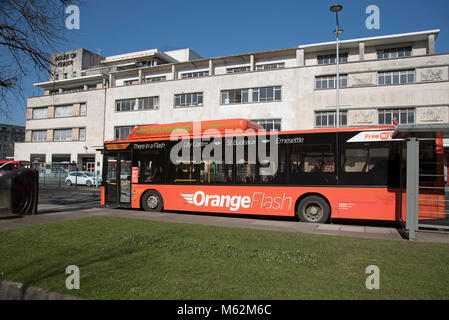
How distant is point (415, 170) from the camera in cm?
809

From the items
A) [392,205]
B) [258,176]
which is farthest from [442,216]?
[258,176]

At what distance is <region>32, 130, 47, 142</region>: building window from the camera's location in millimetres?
54281

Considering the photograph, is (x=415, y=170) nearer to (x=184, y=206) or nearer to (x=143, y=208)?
(x=184, y=206)

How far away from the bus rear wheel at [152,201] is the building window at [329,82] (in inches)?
1065

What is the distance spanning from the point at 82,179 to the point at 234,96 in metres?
19.7

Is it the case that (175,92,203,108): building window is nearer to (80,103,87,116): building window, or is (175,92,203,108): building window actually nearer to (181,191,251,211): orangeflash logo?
(80,103,87,116): building window

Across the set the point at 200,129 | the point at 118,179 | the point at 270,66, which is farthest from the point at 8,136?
the point at 200,129

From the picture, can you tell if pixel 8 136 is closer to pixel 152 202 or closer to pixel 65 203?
pixel 65 203

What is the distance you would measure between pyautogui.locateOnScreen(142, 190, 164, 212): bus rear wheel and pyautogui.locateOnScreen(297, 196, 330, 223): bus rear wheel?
5.68m

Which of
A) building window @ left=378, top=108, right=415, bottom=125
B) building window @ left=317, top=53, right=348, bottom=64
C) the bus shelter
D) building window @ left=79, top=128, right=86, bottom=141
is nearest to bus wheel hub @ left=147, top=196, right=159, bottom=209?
the bus shelter

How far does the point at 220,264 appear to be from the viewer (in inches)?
204

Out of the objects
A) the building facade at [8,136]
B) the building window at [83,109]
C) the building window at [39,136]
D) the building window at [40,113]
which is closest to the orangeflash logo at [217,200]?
the building window at [83,109]

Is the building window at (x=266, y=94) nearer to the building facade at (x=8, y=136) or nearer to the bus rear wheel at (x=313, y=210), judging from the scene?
the bus rear wheel at (x=313, y=210)

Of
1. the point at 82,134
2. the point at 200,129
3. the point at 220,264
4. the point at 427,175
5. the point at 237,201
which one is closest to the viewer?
the point at 220,264
